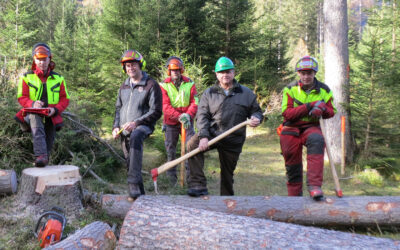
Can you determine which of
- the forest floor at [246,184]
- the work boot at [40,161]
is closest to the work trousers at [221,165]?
the forest floor at [246,184]

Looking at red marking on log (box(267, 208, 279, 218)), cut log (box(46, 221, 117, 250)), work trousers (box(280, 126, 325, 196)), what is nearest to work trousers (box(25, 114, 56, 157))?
cut log (box(46, 221, 117, 250))

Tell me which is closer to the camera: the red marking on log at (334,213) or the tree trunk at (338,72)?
the red marking on log at (334,213)

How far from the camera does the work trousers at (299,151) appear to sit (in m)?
4.05

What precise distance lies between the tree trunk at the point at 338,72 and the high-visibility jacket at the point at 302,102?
4.32 metres

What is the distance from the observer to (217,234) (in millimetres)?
2797

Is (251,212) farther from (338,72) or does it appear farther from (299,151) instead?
(338,72)

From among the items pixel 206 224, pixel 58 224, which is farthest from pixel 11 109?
pixel 206 224

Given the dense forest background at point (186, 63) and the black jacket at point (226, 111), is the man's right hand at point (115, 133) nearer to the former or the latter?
the black jacket at point (226, 111)

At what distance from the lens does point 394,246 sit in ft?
8.59

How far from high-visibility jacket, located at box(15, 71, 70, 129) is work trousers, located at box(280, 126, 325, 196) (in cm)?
368

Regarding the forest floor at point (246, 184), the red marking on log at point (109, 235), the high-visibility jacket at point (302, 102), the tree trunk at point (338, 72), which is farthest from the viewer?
the tree trunk at point (338, 72)

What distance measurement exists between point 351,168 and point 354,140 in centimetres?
88

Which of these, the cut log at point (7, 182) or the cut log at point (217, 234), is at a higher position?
the cut log at point (7, 182)

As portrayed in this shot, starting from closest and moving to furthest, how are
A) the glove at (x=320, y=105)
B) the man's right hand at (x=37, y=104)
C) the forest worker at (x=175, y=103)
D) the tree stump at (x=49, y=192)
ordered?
1. the tree stump at (x=49, y=192)
2. the glove at (x=320, y=105)
3. the man's right hand at (x=37, y=104)
4. the forest worker at (x=175, y=103)
